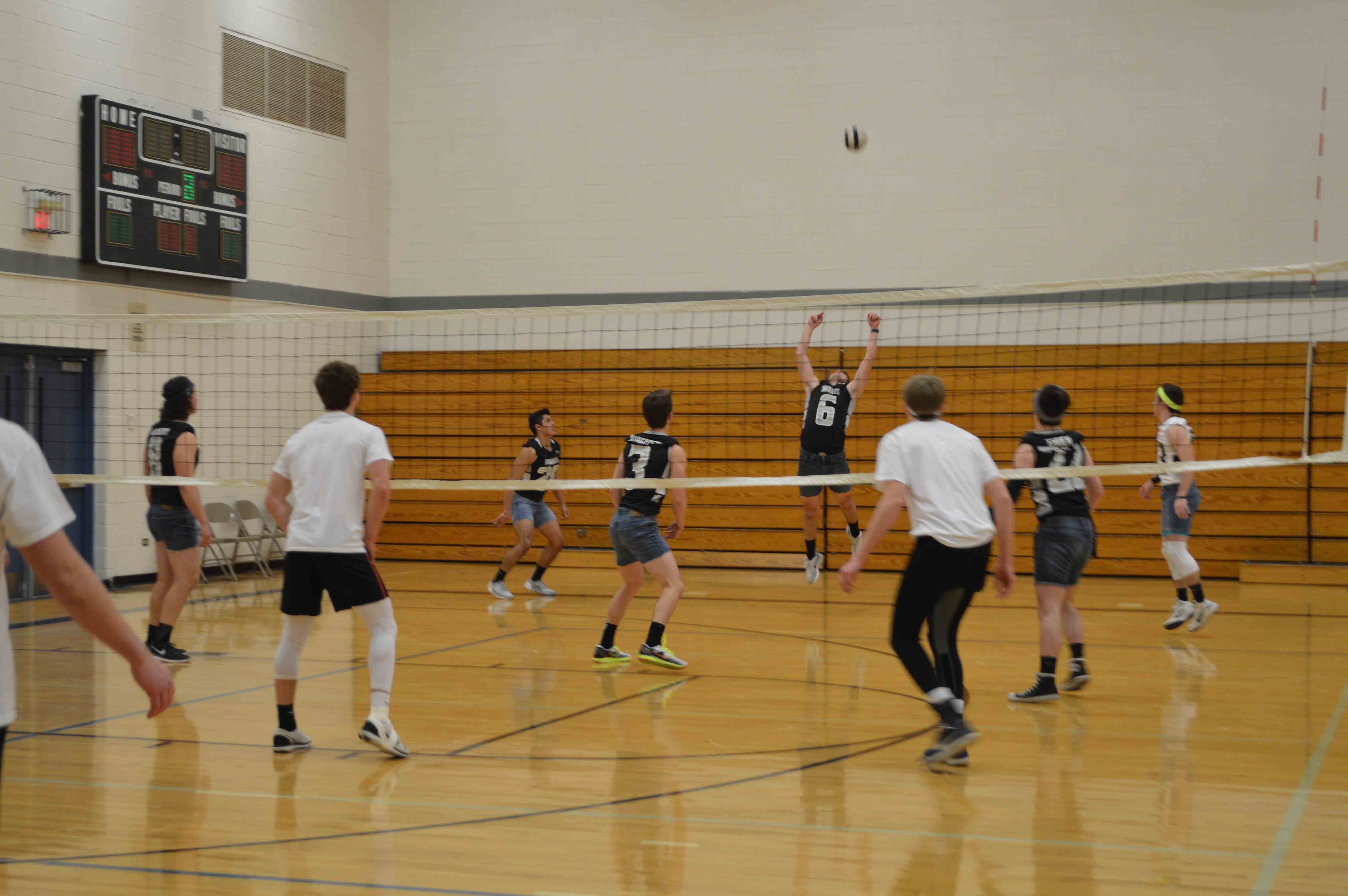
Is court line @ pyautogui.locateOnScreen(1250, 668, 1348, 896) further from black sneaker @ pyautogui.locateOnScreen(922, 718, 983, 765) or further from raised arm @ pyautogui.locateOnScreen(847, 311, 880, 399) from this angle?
raised arm @ pyautogui.locateOnScreen(847, 311, 880, 399)

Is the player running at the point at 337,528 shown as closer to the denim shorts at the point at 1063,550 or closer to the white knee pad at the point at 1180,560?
the denim shorts at the point at 1063,550

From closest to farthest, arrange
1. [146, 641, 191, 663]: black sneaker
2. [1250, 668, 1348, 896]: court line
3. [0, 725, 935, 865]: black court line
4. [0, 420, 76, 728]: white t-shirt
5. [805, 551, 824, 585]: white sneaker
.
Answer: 1. [0, 420, 76, 728]: white t-shirt
2. [1250, 668, 1348, 896]: court line
3. [0, 725, 935, 865]: black court line
4. [146, 641, 191, 663]: black sneaker
5. [805, 551, 824, 585]: white sneaker

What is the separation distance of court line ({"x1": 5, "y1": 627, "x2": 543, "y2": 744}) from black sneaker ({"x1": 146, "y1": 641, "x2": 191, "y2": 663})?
1.12 metres

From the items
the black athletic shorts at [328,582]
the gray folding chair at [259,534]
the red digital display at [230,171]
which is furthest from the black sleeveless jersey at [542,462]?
the black athletic shorts at [328,582]

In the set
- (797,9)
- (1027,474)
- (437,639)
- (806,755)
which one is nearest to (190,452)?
(437,639)

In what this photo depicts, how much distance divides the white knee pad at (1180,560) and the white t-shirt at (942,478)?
4727mm

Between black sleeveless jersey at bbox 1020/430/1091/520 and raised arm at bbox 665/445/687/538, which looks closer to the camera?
black sleeveless jersey at bbox 1020/430/1091/520

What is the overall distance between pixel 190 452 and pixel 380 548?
7347 millimetres

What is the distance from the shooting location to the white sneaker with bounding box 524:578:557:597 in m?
12.0

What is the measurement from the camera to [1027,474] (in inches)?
262

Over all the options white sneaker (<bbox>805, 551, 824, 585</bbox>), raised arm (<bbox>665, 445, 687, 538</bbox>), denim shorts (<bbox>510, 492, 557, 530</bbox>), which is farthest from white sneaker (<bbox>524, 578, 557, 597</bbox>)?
raised arm (<bbox>665, 445, 687, 538</bbox>)

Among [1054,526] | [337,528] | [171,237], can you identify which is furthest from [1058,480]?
[171,237]

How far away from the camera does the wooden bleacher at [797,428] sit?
12930 millimetres

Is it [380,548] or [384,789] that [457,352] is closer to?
[380,548]
